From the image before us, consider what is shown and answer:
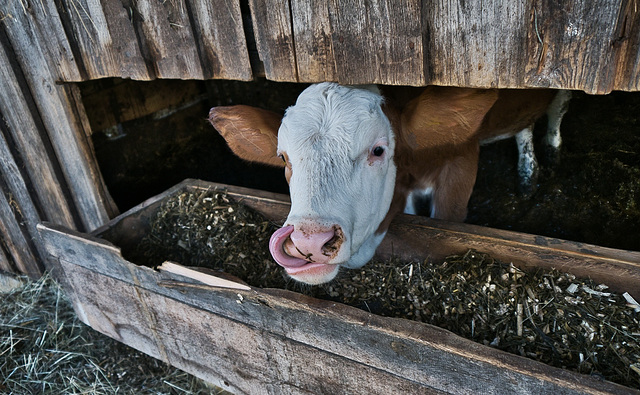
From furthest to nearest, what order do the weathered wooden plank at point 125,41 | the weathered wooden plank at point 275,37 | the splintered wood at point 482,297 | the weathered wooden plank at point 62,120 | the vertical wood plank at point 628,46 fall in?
the weathered wooden plank at point 62,120
the weathered wooden plank at point 125,41
the weathered wooden plank at point 275,37
the splintered wood at point 482,297
the vertical wood plank at point 628,46

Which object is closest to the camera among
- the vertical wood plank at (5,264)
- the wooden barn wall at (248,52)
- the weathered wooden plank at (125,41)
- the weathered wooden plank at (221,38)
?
the wooden barn wall at (248,52)

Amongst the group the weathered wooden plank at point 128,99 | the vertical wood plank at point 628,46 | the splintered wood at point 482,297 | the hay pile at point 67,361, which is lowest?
the hay pile at point 67,361

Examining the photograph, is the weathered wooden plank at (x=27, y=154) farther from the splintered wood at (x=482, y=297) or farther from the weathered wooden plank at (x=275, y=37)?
the weathered wooden plank at (x=275, y=37)

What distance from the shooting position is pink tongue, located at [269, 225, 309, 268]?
5.72ft

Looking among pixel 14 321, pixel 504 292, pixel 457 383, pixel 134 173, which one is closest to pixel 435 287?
pixel 504 292

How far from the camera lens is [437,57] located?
5.76 feet

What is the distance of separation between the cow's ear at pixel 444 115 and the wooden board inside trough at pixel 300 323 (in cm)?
47

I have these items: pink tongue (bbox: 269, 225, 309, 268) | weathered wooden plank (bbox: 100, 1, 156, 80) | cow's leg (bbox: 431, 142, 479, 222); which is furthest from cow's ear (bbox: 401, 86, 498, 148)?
weathered wooden plank (bbox: 100, 1, 156, 80)

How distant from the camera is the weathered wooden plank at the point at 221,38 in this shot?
211 centimetres

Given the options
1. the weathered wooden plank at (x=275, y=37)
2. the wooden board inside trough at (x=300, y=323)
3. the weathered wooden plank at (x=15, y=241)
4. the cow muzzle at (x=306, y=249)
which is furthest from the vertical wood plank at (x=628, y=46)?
the weathered wooden plank at (x=15, y=241)

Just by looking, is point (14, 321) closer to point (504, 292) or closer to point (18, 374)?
point (18, 374)

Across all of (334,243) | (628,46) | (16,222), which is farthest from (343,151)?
(16,222)

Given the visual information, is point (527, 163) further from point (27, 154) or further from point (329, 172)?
point (27, 154)

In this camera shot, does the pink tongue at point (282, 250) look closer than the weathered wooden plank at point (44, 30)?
Yes
